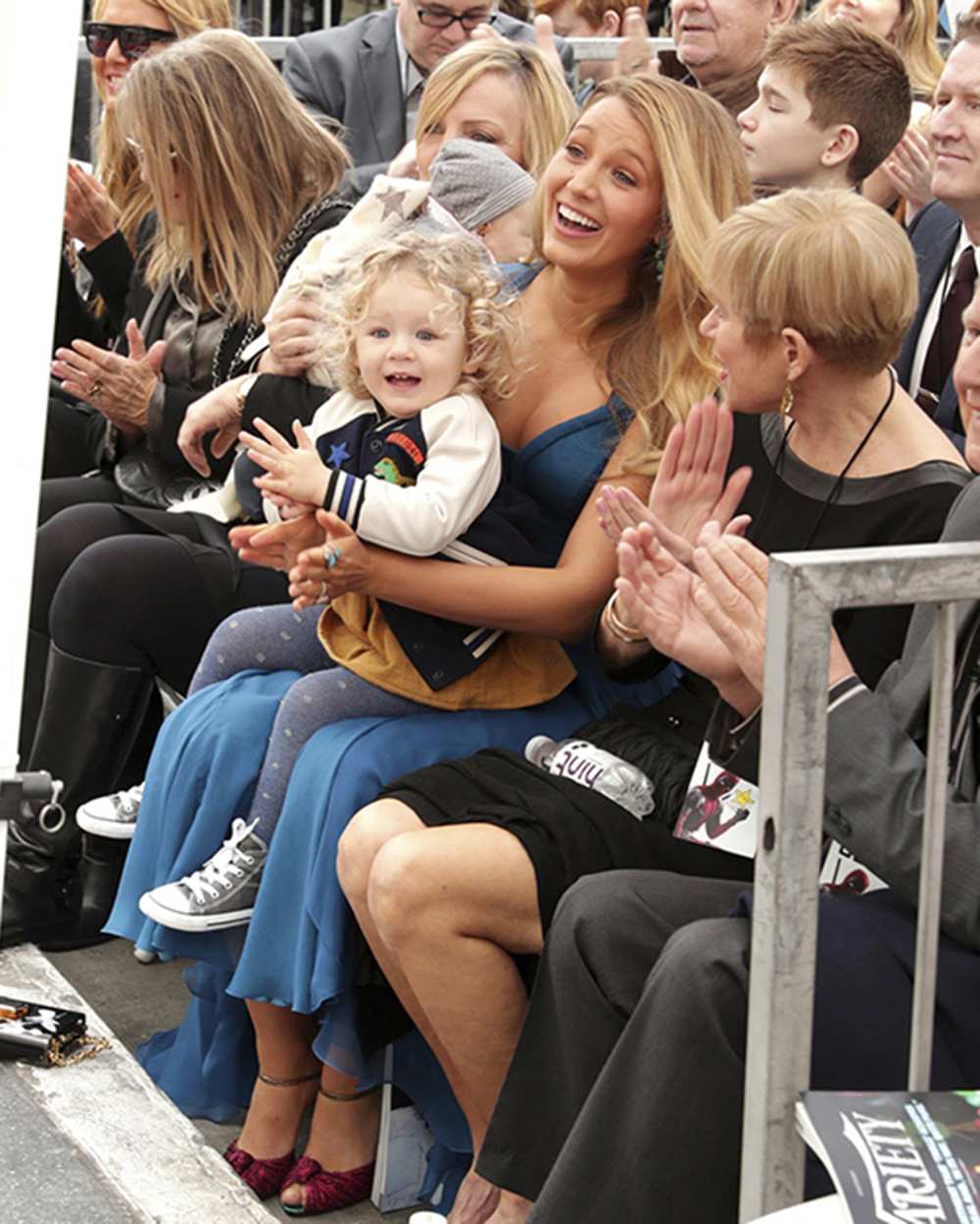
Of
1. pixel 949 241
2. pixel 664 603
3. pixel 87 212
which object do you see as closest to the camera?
pixel 664 603

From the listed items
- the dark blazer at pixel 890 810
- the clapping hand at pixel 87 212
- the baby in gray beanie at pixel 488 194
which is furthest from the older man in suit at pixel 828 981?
the clapping hand at pixel 87 212

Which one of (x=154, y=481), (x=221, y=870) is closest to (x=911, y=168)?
(x=154, y=481)

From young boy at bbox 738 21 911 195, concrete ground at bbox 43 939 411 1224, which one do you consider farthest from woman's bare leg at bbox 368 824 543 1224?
young boy at bbox 738 21 911 195

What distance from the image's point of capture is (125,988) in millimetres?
3770

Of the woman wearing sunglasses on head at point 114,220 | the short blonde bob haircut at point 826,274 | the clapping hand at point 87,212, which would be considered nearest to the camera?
the short blonde bob haircut at point 826,274

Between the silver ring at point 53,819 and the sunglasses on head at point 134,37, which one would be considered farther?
the sunglasses on head at point 134,37

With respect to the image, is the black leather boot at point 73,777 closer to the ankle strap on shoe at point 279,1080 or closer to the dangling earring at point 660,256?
the ankle strap on shoe at point 279,1080

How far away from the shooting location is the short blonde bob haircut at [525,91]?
3801 millimetres

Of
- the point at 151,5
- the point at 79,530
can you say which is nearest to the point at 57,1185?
the point at 79,530

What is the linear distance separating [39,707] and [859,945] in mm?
2594

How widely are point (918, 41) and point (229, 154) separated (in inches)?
60.2

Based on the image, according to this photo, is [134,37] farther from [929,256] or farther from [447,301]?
[929,256]

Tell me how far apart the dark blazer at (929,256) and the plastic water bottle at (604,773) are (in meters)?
0.87

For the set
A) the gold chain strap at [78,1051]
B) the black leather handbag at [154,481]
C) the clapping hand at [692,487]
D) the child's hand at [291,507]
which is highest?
the clapping hand at [692,487]
